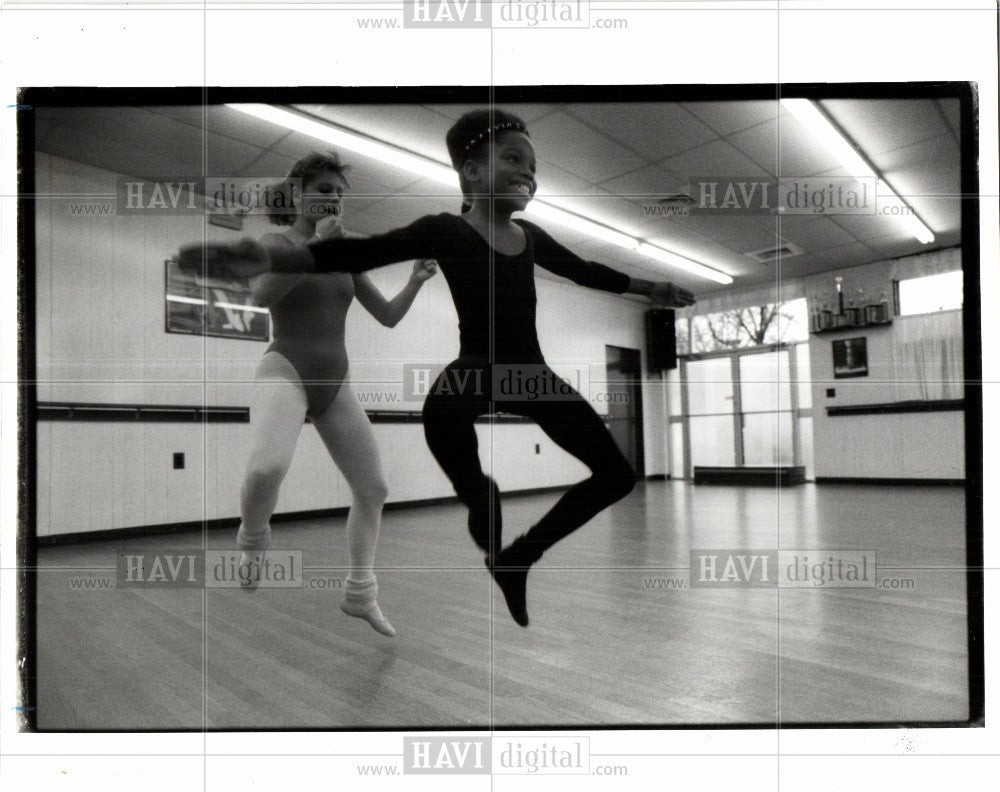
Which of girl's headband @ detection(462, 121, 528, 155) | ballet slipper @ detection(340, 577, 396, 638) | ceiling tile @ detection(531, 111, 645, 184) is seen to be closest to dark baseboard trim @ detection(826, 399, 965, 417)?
ceiling tile @ detection(531, 111, 645, 184)

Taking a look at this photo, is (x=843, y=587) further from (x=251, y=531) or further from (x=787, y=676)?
(x=251, y=531)

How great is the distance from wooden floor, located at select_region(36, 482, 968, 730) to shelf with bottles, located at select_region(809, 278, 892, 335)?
0.49 m

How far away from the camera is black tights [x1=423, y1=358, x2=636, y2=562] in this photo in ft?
4.09

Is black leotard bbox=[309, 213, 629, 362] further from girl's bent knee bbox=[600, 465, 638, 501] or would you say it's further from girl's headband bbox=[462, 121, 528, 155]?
girl's bent knee bbox=[600, 465, 638, 501]

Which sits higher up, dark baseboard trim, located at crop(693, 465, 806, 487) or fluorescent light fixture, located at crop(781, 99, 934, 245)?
fluorescent light fixture, located at crop(781, 99, 934, 245)

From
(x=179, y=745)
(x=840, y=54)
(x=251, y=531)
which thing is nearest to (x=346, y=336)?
(x=251, y=531)

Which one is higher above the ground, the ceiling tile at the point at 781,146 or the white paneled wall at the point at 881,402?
the ceiling tile at the point at 781,146

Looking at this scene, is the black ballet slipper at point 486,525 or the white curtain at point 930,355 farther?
the black ballet slipper at point 486,525

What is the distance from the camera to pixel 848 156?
131 cm

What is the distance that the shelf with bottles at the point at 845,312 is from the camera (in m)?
1.42

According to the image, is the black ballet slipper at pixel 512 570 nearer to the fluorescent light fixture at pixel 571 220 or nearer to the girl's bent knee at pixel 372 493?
the girl's bent knee at pixel 372 493

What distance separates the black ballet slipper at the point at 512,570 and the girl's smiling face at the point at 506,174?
84cm

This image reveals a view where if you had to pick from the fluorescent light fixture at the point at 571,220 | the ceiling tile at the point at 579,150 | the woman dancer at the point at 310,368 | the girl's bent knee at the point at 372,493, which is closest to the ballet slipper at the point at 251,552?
the woman dancer at the point at 310,368

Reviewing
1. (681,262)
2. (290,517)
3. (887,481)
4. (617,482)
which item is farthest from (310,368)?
(887,481)
